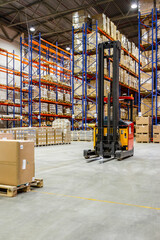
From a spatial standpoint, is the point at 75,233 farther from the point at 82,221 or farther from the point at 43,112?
the point at 43,112

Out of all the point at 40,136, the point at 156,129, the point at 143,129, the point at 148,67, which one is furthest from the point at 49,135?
the point at 148,67

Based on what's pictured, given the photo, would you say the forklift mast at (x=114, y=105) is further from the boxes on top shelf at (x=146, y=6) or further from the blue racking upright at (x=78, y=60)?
the boxes on top shelf at (x=146, y=6)

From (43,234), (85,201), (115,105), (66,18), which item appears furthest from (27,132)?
(66,18)

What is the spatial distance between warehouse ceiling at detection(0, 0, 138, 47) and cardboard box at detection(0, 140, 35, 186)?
12.7m

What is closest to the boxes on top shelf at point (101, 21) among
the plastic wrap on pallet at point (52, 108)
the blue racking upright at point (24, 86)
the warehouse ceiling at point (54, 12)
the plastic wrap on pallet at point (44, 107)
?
the warehouse ceiling at point (54, 12)

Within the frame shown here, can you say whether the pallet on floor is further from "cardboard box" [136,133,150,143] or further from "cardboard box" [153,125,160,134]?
"cardboard box" [153,125,160,134]

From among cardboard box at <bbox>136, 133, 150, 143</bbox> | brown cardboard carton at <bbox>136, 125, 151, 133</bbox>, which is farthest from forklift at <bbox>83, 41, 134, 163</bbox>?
cardboard box at <bbox>136, 133, 150, 143</bbox>

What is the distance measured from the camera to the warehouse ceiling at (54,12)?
1598 centimetres

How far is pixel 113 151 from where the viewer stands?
579cm

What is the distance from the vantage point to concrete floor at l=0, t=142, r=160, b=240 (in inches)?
76.1

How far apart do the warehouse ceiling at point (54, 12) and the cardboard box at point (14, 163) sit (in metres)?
12.7

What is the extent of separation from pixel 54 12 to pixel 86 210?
16.1 metres

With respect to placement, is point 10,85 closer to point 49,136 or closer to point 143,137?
point 49,136

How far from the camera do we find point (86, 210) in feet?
8.09
